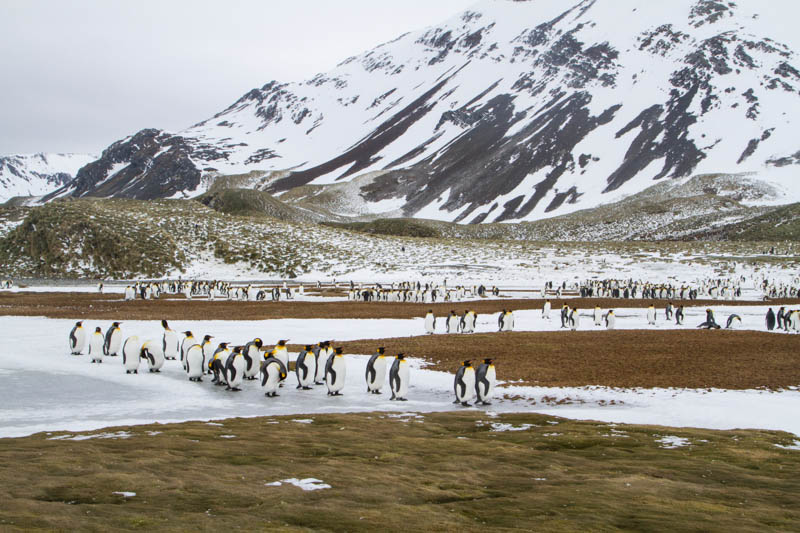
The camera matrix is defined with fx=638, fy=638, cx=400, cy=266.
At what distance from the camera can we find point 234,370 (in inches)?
623

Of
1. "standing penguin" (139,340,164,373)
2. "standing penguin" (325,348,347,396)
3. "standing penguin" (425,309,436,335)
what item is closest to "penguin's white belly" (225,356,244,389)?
"standing penguin" (325,348,347,396)

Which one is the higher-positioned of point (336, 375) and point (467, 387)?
point (336, 375)

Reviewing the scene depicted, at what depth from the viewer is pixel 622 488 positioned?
7074mm

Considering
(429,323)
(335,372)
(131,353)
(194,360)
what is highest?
(429,323)

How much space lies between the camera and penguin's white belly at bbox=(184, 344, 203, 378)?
16484mm

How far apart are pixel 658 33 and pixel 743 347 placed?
20279 centimetres

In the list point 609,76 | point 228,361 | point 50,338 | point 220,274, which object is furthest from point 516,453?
point 609,76

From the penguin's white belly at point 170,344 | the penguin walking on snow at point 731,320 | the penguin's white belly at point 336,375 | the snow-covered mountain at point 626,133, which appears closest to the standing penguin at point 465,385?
the penguin's white belly at point 336,375

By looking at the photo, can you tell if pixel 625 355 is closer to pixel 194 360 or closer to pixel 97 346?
pixel 194 360

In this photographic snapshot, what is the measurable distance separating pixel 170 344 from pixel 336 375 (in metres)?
6.97

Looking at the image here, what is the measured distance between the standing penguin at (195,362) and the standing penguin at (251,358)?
43.6 inches

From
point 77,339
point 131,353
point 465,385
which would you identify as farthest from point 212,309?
point 465,385

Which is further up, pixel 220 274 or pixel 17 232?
pixel 17 232

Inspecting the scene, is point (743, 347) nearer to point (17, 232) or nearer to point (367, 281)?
point (367, 281)
